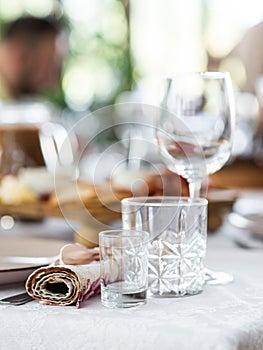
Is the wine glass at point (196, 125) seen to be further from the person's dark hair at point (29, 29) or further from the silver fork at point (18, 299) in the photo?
the person's dark hair at point (29, 29)

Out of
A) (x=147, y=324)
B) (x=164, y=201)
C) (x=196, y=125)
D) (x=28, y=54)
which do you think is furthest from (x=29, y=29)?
(x=147, y=324)

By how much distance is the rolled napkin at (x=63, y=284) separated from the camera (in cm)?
78

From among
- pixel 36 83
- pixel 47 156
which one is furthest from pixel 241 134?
pixel 47 156

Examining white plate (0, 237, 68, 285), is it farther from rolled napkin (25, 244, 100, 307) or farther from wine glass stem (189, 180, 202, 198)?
wine glass stem (189, 180, 202, 198)

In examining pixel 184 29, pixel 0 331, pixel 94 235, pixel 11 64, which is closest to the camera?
pixel 0 331

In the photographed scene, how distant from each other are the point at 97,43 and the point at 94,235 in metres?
4.59

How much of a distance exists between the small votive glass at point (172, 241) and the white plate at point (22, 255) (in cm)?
13

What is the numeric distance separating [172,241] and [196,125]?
213mm

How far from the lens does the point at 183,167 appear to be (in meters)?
0.99

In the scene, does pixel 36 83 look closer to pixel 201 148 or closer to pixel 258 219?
pixel 258 219

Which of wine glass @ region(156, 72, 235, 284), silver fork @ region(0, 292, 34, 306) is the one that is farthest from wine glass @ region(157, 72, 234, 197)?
silver fork @ region(0, 292, 34, 306)

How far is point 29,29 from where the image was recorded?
370 cm

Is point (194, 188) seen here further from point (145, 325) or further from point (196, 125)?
point (145, 325)

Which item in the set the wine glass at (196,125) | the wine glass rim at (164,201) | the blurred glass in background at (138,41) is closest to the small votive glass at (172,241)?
the wine glass rim at (164,201)
